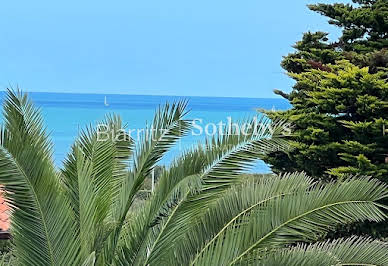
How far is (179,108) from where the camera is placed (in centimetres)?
437

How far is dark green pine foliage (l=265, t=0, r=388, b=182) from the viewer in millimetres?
9188

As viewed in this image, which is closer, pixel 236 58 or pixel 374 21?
pixel 374 21

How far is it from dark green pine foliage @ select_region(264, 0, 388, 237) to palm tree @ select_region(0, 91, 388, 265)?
3.96 meters

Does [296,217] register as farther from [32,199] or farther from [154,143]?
[32,199]

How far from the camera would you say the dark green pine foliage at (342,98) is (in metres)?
9.19

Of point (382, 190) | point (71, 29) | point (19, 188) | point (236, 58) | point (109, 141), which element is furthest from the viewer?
point (71, 29)

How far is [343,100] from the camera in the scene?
9.55 metres

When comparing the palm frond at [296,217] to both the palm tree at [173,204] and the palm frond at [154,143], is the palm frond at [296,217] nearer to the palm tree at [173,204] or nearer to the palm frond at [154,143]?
the palm tree at [173,204]

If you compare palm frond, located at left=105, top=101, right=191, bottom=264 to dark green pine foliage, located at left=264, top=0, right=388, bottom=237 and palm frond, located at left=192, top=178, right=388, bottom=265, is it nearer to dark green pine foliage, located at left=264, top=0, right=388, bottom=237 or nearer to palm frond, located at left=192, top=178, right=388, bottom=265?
palm frond, located at left=192, top=178, right=388, bottom=265

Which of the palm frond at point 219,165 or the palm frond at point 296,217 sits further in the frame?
the palm frond at point 219,165

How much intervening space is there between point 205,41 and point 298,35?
5384 mm

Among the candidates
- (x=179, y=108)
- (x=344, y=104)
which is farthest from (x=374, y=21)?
(x=179, y=108)

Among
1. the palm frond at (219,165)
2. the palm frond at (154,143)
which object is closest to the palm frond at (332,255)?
the palm frond at (219,165)

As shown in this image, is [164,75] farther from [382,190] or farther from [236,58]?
[382,190]
